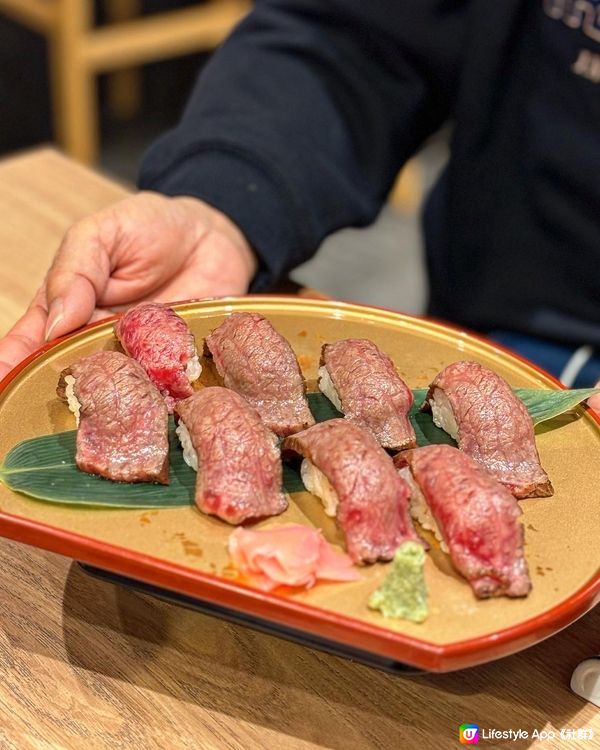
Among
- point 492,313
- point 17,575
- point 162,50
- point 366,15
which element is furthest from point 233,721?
point 162,50

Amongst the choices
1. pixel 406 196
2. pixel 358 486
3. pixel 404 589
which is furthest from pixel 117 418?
pixel 406 196

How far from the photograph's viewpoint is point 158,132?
4.71 meters

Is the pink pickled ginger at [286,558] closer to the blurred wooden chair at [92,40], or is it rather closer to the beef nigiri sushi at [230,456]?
the beef nigiri sushi at [230,456]

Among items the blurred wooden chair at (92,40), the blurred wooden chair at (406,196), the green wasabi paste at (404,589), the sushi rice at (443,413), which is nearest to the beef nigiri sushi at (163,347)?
the sushi rice at (443,413)

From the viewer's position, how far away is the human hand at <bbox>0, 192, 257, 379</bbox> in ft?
4.64

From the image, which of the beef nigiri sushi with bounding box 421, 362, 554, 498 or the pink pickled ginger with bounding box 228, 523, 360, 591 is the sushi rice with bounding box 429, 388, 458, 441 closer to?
the beef nigiri sushi with bounding box 421, 362, 554, 498

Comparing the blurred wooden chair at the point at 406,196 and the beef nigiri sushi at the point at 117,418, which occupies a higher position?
the beef nigiri sushi at the point at 117,418

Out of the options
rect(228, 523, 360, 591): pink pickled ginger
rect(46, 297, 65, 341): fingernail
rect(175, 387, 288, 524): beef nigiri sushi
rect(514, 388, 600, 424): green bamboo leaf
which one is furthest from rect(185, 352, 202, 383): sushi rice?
rect(514, 388, 600, 424): green bamboo leaf

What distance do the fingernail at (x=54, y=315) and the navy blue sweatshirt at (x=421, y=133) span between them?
1.58 feet

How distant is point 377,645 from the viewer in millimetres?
958

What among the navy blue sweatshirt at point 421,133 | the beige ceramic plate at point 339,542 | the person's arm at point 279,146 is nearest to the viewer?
the beige ceramic plate at point 339,542

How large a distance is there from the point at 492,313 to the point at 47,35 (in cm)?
317

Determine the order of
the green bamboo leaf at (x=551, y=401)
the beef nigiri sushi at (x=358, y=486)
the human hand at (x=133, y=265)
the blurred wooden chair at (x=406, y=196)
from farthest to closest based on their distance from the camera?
the blurred wooden chair at (x=406, y=196)
the human hand at (x=133, y=265)
the green bamboo leaf at (x=551, y=401)
the beef nigiri sushi at (x=358, y=486)

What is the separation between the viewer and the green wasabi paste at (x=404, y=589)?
98 centimetres
